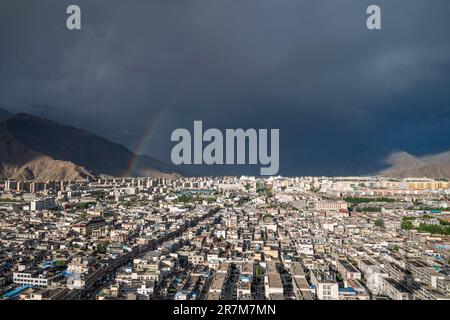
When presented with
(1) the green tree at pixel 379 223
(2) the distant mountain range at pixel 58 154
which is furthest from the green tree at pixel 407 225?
(2) the distant mountain range at pixel 58 154

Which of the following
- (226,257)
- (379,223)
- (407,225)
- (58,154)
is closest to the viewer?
(226,257)

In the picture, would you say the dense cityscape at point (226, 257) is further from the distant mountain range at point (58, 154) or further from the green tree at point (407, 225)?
the distant mountain range at point (58, 154)

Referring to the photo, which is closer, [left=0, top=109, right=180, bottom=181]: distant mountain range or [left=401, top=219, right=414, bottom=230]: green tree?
[left=401, top=219, right=414, bottom=230]: green tree

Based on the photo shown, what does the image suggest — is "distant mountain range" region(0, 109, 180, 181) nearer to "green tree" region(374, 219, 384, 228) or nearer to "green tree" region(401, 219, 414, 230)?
"green tree" region(374, 219, 384, 228)

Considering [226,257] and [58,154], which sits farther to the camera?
[58,154]

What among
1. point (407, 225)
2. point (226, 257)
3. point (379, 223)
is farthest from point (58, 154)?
point (226, 257)

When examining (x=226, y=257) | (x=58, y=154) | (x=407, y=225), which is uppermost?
(x=58, y=154)

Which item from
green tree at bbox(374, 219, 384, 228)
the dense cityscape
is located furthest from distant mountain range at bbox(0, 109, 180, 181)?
green tree at bbox(374, 219, 384, 228)

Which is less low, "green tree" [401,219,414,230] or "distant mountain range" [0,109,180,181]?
"distant mountain range" [0,109,180,181]

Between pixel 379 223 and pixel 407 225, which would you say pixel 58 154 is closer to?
pixel 379 223
